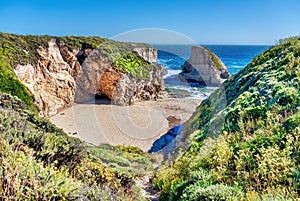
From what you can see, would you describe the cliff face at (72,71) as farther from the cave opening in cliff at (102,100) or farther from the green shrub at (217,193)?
the green shrub at (217,193)

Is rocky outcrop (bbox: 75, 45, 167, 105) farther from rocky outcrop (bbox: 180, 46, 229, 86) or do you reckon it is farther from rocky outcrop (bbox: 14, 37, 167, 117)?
rocky outcrop (bbox: 180, 46, 229, 86)

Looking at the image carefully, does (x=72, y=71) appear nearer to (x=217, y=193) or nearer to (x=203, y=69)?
(x=217, y=193)

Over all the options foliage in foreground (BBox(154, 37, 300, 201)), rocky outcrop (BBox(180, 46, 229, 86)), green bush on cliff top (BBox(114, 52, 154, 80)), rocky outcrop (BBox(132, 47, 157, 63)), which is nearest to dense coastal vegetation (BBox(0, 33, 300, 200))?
foliage in foreground (BBox(154, 37, 300, 201))

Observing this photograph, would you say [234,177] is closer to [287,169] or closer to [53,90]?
[287,169]

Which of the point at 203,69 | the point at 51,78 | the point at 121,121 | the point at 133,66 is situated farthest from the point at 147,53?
the point at 121,121

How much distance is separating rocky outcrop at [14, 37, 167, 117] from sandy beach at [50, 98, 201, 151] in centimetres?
111

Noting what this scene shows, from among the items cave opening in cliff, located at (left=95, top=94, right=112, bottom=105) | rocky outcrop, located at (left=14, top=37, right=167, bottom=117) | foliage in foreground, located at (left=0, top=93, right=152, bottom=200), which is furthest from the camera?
cave opening in cliff, located at (left=95, top=94, right=112, bottom=105)

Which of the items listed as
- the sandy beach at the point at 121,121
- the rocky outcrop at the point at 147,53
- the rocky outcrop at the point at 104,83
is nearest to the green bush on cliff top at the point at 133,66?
the rocky outcrop at the point at 104,83

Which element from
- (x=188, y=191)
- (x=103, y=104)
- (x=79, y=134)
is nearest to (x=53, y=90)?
(x=103, y=104)

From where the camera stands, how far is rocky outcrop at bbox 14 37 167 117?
17656 millimetres

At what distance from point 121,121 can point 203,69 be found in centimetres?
2764

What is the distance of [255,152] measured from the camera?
4.61 meters

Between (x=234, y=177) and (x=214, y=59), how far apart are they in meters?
39.9

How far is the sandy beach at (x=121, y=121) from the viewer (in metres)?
15.0
